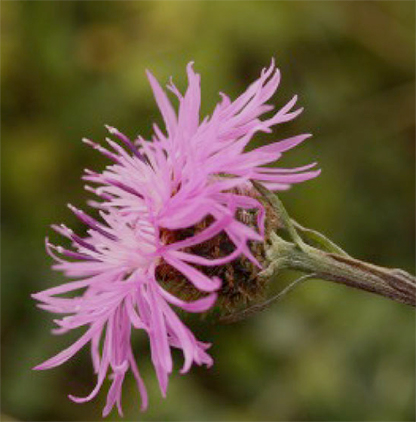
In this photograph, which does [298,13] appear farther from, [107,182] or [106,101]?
[107,182]

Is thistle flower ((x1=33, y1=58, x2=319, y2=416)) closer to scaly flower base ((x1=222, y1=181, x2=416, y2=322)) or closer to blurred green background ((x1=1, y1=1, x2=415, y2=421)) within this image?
scaly flower base ((x1=222, y1=181, x2=416, y2=322))

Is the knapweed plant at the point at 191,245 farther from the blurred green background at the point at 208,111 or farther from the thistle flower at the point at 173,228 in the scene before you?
the blurred green background at the point at 208,111

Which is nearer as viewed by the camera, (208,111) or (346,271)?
(346,271)

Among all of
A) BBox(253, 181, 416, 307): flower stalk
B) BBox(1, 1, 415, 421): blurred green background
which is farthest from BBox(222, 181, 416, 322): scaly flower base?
BBox(1, 1, 415, 421): blurred green background

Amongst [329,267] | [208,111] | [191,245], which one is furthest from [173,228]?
[208,111]

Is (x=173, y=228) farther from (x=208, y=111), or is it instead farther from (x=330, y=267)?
(x=208, y=111)

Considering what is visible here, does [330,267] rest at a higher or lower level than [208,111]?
lower
